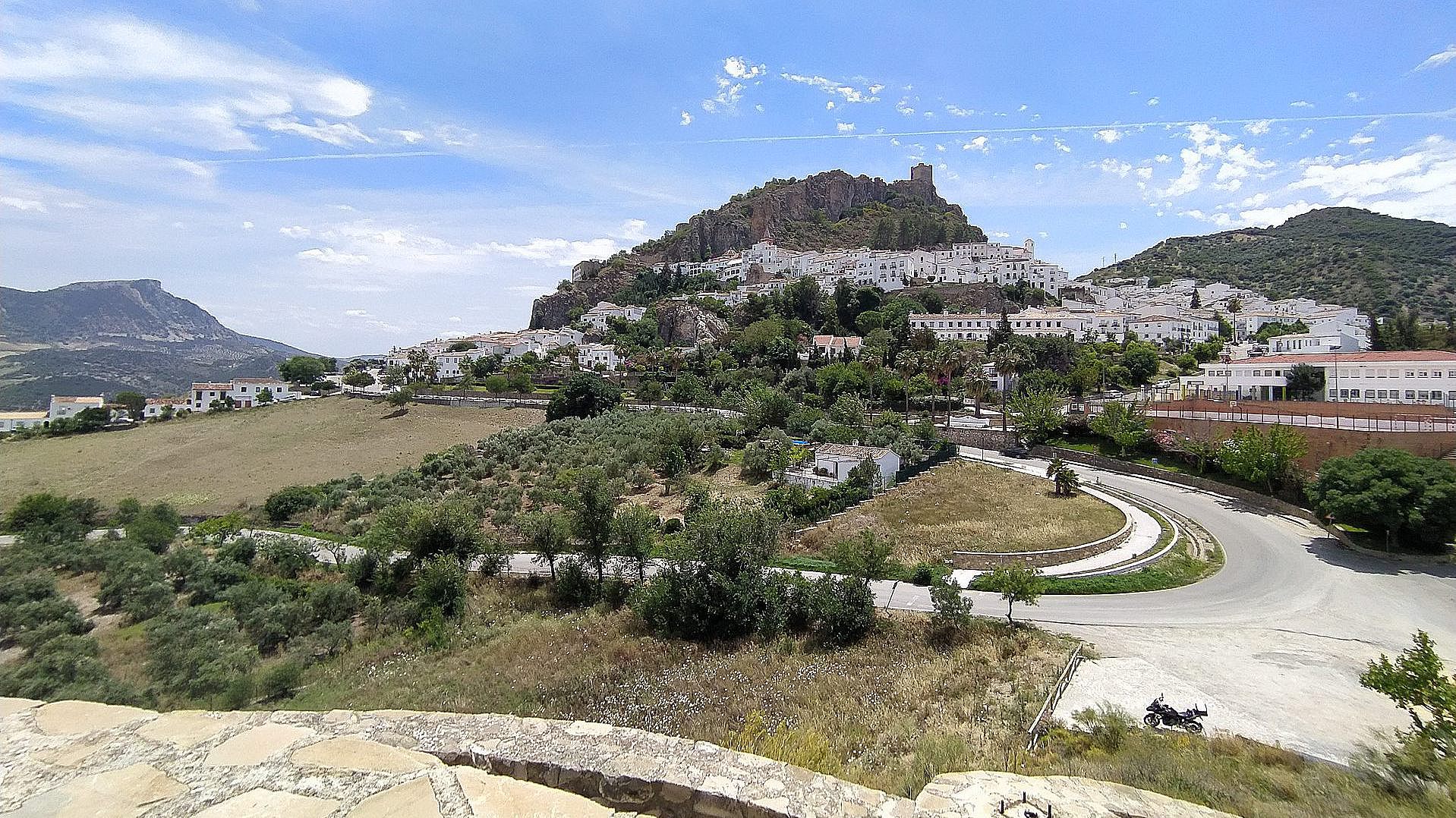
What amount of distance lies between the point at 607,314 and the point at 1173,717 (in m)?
96.0

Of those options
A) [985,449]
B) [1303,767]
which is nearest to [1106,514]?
[985,449]

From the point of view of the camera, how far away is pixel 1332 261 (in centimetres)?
11719

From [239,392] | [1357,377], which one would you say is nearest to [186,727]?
[1357,377]

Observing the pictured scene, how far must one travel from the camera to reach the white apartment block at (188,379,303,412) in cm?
7725

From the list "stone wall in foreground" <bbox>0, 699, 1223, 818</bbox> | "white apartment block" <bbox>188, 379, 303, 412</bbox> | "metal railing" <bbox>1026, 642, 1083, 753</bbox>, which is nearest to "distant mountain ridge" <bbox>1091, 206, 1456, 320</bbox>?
"metal railing" <bbox>1026, 642, 1083, 753</bbox>

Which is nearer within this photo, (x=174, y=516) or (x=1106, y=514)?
(x=1106, y=514)

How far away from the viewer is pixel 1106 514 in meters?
27.0

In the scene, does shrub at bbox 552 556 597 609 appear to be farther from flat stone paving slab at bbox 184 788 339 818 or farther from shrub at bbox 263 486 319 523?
shrub at bbox 263 486 319 523

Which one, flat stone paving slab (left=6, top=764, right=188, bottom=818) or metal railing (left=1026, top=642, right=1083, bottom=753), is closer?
flat stone paving slab (left=6, top=764, right=188, bottom=818)

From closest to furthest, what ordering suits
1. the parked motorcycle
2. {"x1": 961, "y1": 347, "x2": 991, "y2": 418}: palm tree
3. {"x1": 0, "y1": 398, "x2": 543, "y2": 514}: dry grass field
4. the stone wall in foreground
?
1. the stone wall in foreground
2. the parked motorcycle
3. {"x1": 0, "y1": 398, "x2": 543, "y2": 514}: dry grass field
4. {"x1": 961, "y1": 347, "x2": 991, "y2": 418}: palm tree

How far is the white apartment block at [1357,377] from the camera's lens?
1399 inches

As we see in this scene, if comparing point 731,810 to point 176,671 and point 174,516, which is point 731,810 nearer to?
point 176,671

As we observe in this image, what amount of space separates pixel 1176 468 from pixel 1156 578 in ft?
62.1

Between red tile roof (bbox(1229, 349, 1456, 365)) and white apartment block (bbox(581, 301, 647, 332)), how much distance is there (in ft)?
253
